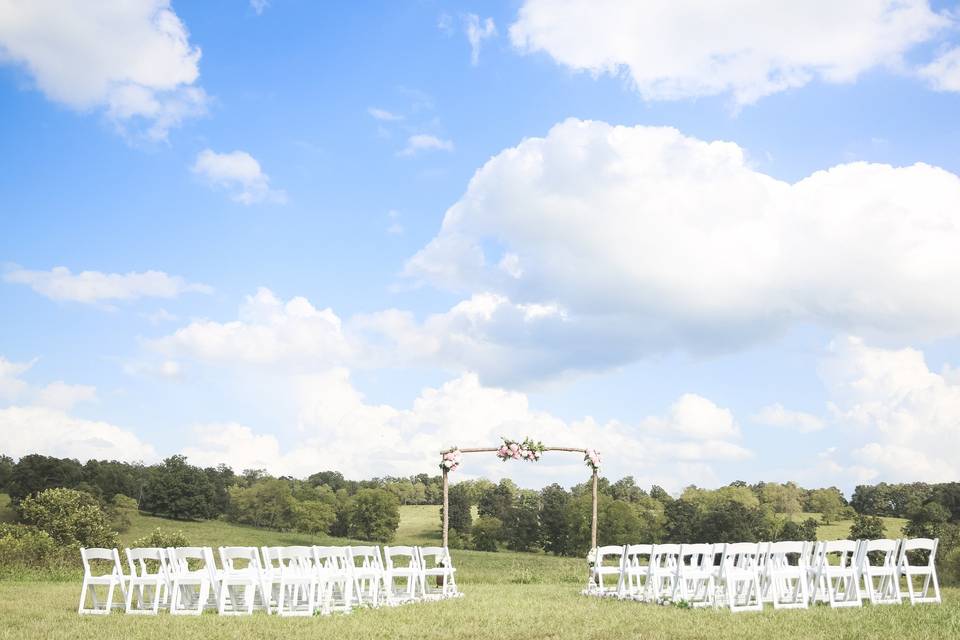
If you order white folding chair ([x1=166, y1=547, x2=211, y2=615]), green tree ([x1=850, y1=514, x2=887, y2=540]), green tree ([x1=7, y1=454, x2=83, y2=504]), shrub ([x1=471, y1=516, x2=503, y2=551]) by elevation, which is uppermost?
green tree ([x1=7, y1=454, x2=83, y2=504])

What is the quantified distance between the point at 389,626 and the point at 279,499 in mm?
68668

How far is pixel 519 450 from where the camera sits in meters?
22.4

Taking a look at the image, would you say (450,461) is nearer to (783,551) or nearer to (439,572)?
(439,572)

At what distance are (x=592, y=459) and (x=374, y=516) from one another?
5280cm

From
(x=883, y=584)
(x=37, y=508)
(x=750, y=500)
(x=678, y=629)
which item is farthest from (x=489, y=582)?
(x=750, y=500)

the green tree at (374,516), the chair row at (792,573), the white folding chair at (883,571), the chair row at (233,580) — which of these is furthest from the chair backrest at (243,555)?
the green tree at (374,516)

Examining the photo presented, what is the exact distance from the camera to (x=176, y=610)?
465 inches

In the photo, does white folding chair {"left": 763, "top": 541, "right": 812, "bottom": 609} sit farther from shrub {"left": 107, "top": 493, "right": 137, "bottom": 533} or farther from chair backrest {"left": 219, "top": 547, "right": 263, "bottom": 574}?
shrub {"left": 107, "top": 493, "right": 137, "bottom": 533}

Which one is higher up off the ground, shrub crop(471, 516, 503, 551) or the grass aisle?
the grass aisle

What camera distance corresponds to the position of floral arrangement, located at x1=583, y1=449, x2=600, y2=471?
22.9 meters

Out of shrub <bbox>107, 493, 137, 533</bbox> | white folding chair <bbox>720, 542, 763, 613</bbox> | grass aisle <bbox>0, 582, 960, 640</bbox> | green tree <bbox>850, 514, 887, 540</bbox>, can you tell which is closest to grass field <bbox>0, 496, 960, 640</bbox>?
grass aisle <bbox>0, 582, 960, 640</bbox>

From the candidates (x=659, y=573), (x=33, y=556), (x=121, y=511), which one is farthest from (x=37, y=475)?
(x=659, y=573)

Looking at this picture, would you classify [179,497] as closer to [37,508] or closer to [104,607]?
[37,508]

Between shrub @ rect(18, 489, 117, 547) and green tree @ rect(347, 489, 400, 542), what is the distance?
1063 inches
